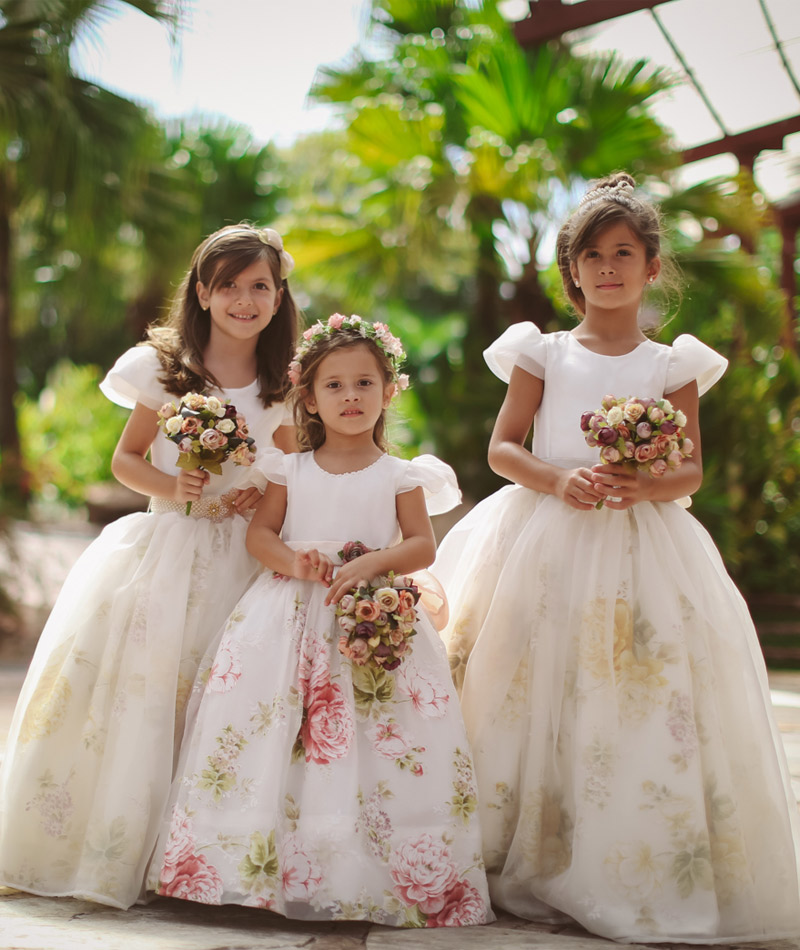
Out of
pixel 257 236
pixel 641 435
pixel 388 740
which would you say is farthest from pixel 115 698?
pixel 641 435

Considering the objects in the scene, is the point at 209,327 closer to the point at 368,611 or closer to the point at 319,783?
the point at 368,611

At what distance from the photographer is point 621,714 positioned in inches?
107

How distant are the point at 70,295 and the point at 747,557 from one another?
6.72 metres

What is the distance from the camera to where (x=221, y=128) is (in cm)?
1703

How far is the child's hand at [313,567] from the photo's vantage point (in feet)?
9.25

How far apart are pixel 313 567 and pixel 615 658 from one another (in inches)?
33.7

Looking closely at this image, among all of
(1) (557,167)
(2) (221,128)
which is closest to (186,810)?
(1) (557,167)

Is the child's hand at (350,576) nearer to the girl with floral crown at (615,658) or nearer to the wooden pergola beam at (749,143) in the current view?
the girl with floral crown at (615,658)

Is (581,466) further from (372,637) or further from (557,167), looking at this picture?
(557,167)

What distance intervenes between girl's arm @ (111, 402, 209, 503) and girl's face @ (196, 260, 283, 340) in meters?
0.37

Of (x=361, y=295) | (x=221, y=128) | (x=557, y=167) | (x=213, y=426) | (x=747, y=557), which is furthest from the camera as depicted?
(x=221, y=128)

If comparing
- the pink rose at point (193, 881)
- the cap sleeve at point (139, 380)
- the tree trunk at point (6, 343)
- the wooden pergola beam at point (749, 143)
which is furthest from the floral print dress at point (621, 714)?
the wooden pergola beam at point (749, 143)

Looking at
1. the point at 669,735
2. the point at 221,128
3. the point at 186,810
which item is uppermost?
the point at 221,128

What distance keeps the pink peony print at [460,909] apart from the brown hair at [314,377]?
4.24ft
